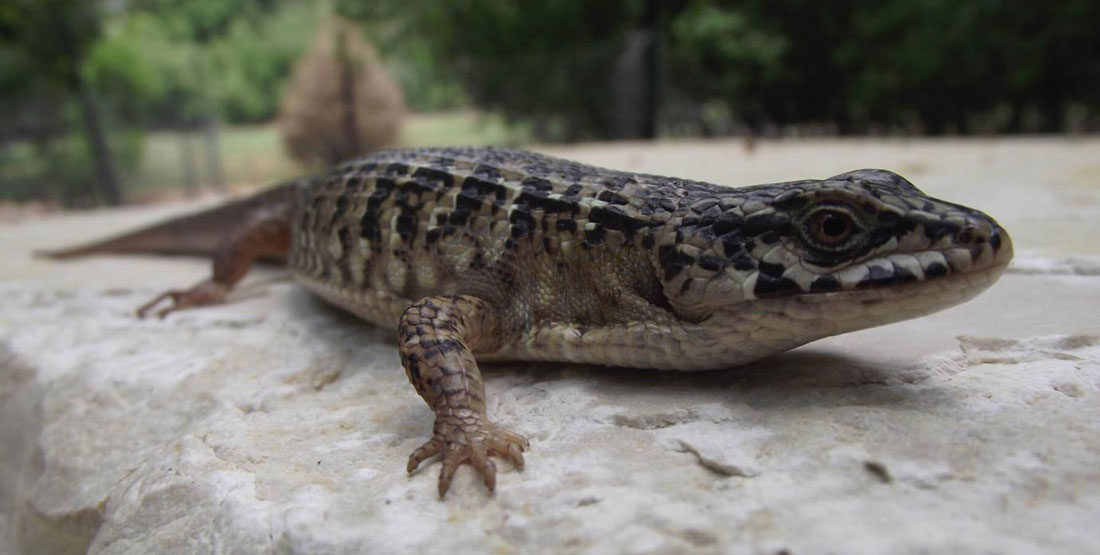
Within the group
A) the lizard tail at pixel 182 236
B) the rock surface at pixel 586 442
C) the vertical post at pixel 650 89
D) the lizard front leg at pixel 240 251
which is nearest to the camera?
the rock surface at pixel 586 442

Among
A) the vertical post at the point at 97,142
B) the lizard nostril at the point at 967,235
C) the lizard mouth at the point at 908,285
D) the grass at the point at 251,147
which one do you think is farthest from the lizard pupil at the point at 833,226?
the vertical post at the point at 97,142

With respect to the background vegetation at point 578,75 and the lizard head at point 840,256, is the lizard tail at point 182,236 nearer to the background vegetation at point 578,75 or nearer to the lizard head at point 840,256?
the lizard head at point 840,256

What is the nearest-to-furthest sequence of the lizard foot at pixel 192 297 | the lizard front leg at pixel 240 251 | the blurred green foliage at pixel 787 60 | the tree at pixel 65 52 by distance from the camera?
the lizard foot at pixel 192 297, the lizard front leg at pixel 240 251, the tree at pixel 65 52, the blurred green foliage at pixel 787 60

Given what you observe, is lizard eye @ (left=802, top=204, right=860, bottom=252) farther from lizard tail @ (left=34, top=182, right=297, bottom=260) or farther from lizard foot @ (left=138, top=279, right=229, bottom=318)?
lizard tail @ (left=34, top=182, right=297, bottom=260)

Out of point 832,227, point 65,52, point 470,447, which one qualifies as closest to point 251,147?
point 65,52

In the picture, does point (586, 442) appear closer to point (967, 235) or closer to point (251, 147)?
point (967, 235)
